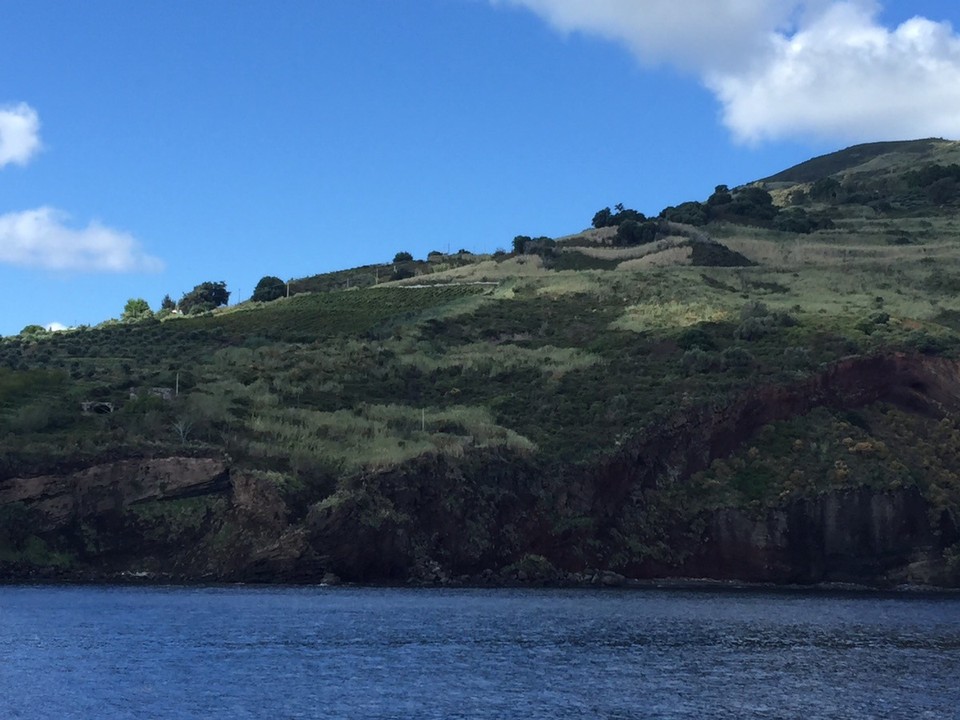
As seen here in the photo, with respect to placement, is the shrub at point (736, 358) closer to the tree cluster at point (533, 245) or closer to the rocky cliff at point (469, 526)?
the rocky cliff at point (469, 526)

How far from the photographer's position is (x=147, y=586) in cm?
5906

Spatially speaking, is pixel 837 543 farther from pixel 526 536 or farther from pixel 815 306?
pixel 815 306

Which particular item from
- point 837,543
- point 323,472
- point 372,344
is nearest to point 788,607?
point 837,543

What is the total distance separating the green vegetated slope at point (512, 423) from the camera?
63000 mm

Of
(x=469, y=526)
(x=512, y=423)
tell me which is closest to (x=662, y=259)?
(x=512, y=423)

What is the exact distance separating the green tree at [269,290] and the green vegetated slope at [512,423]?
20.5 meters

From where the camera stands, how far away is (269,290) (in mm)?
139750

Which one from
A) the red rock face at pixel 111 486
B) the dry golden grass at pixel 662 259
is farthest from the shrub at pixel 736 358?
the dry golden grass at pixel 662 259

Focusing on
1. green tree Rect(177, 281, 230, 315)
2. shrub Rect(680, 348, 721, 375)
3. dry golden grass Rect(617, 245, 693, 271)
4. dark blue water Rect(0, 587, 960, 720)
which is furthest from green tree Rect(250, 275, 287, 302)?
dark blue water Rect(0, 587, 960, 720)

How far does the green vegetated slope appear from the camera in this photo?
207 ft

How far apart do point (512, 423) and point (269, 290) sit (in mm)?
67472

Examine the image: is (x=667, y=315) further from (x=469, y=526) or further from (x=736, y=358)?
(x=469, y=526)

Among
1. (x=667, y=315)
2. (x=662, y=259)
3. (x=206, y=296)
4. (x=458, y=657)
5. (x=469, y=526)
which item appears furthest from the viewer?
(x=206, y=296)

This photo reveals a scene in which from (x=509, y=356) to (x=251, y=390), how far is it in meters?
20.6
